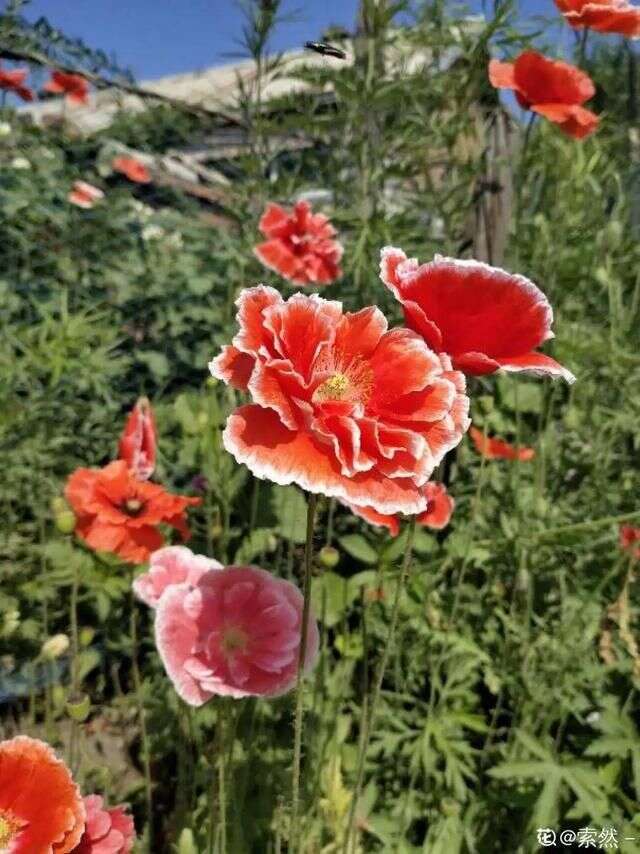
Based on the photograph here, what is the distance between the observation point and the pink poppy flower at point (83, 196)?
3.32 metres

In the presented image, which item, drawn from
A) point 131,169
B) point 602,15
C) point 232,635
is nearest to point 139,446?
point 232,635

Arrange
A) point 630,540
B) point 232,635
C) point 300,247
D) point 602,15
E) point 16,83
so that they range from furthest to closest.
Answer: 1. point 16,83
2. point 300,247
3. point 602,15
4. point 630,540
5. point 232,635

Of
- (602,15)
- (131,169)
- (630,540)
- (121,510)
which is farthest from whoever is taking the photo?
(131,169)

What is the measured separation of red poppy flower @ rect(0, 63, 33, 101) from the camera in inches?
124

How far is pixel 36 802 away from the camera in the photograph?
2.99 feet

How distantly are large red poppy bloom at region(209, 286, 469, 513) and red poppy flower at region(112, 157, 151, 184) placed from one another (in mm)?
3434

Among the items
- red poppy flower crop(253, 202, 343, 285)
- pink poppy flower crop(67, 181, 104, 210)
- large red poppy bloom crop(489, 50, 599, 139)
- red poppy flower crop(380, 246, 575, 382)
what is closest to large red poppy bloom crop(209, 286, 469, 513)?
red poppy flower crop(380, 246, 575, 382)

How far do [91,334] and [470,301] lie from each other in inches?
66.7

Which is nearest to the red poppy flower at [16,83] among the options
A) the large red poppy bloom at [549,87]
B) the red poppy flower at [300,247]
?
the red poppy flower at [300,247]

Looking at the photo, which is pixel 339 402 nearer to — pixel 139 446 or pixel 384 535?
pixel 139 446

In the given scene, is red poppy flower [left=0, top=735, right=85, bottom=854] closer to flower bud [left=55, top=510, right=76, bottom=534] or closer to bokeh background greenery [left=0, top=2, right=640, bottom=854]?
bokeh background greenery [left=0, top=2, right=640, bottom=854]

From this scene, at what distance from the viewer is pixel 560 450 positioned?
2256 mm

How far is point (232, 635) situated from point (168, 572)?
0.58 feet

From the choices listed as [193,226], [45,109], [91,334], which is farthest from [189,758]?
[45,109]
